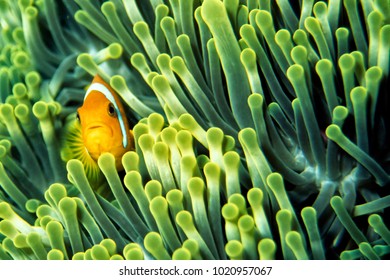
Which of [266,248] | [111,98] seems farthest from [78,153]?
[266,248]

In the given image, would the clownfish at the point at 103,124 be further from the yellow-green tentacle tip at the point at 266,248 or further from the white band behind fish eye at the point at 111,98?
the yellow-green tentacle tip at the point at 266,248

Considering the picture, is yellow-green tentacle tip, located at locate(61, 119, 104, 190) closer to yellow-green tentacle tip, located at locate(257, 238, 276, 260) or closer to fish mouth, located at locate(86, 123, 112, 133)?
fish mouth, located at locate(86, 123, 112, 133)

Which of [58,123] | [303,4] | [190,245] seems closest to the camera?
[190,245]

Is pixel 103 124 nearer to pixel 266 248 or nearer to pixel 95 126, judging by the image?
pixel 95 126

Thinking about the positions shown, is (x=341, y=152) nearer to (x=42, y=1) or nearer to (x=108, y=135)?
(x=108, y=135)

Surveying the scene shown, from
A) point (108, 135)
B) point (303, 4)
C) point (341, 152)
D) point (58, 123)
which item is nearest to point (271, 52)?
point (303, 4)

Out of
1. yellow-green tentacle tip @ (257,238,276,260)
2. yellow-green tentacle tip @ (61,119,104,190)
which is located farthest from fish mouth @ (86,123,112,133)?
yellow-green tentacle tip @ (257,238,276,260)
